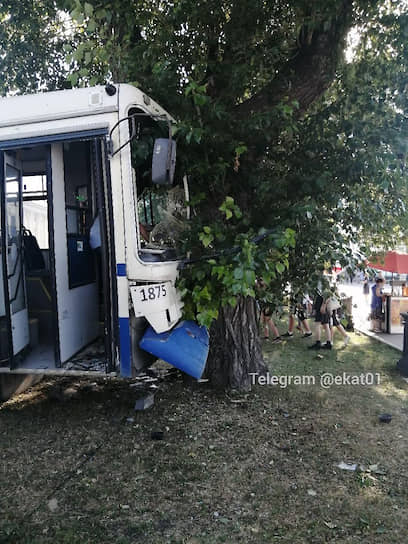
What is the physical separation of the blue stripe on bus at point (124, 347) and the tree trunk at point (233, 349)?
211cm

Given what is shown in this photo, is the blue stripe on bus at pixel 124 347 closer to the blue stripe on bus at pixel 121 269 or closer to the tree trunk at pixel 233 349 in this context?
the blue stripe on bus at pixel 121 269

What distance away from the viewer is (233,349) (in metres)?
6.12

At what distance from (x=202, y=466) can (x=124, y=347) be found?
1327 mm

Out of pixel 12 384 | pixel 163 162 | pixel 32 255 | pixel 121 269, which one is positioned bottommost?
pixel 12 384

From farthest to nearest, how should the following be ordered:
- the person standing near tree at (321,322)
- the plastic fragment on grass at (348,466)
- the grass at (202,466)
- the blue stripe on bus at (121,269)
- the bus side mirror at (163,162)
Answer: the person standing near tree at (321,322) < the blue stripe on bus at (121,269) < the plastic fragment on grass at (348,466) < the bus side mirror at (163,162) < the grass at (202,466)

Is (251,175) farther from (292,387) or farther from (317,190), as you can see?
(292,387)

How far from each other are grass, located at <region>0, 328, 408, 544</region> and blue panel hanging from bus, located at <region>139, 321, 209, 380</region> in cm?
85

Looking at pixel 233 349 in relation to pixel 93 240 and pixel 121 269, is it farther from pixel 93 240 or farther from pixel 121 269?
pixel 121 269

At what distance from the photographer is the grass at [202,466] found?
3133 millimetres

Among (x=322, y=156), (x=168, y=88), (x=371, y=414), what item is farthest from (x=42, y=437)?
(x=322, y=156)

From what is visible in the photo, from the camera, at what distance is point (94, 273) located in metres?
5.25

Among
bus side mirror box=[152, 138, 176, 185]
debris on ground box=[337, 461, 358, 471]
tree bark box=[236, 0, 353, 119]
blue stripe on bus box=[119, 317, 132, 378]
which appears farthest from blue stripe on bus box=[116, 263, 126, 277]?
debris on ground box=[337, 461, 358, 471]

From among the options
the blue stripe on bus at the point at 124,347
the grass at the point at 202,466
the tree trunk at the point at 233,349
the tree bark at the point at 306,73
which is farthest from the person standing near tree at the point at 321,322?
the blue stripe on bus at the point at 124,347

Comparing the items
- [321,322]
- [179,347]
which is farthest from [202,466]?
[321,322]
